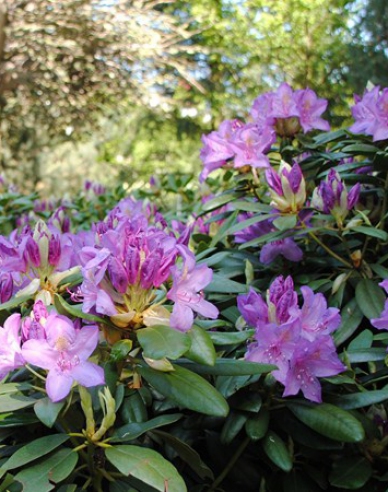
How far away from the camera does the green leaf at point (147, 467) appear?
767mm

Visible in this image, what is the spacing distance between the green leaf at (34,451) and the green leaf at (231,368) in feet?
0.69

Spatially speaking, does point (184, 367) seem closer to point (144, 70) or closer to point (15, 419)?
point (15, 419)

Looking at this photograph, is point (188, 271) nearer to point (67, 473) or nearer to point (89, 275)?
point (89, 275)

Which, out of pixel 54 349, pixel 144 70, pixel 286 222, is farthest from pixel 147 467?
pixel 144 70

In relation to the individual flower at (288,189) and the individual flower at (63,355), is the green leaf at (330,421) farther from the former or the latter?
the individual flower at (288,189)

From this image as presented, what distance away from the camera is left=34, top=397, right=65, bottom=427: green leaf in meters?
0.81

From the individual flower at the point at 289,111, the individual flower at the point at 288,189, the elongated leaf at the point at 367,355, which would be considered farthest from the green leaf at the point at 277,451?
the individual flower at the point at 289,111

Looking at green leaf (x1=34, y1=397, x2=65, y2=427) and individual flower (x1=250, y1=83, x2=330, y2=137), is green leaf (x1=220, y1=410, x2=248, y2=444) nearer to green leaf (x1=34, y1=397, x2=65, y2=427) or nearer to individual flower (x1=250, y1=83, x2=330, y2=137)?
green leaf (x1=34, y1=397, x2=65, y2=427)

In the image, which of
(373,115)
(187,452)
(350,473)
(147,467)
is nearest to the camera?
(147,467)

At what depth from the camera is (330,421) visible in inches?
35.9

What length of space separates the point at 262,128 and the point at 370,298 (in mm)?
509

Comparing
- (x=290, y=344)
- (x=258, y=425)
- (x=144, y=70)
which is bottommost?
(x=144, y=70)

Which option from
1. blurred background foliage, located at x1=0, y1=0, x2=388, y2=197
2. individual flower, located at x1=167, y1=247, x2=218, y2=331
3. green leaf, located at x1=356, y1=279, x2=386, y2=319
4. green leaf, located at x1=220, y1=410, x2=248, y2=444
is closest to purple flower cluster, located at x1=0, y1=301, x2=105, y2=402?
individual flower, located at x1=167, y1=247, x2=218, y2=331

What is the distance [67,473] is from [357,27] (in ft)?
48.9
